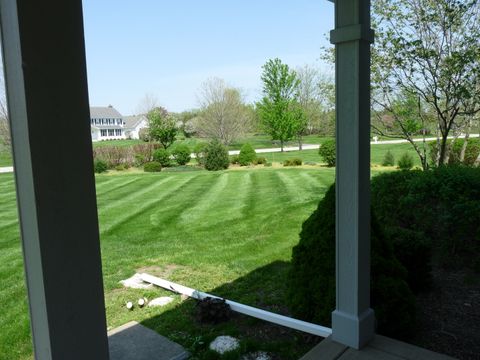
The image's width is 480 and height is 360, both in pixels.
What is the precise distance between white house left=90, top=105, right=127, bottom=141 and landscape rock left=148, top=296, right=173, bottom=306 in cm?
1930

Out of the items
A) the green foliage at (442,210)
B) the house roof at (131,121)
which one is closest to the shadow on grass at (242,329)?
the green foliage at (442,210)

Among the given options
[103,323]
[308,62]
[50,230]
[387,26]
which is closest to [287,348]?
[103,323]

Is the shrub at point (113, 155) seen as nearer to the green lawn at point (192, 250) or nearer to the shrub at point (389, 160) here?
the green lawn at point (192, 250)

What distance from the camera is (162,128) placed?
20312 mm

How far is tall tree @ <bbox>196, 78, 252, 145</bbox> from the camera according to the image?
24234 mm

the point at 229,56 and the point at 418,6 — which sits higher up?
the point at 229,56

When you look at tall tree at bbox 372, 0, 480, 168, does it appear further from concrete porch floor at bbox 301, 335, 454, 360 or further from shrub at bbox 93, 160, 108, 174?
shrub at bbox 93, 160, 108, 174

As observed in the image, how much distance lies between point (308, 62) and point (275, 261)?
1928 cm

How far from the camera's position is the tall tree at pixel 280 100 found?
20.8 metres

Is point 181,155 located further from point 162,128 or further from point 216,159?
point 162,128

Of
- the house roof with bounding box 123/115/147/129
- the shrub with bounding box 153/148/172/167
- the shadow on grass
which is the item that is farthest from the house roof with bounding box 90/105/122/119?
the shadow on grass

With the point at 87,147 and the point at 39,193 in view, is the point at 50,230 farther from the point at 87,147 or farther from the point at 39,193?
the point at 87,147

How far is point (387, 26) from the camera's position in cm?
732

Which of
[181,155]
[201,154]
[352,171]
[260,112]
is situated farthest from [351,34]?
[260,112]
